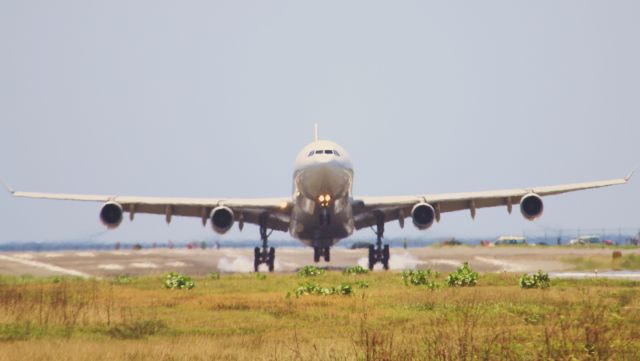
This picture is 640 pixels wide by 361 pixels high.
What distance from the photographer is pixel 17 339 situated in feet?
51.7

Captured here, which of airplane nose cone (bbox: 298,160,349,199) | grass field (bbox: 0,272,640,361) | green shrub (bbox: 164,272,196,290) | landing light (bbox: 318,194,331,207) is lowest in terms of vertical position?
grass field (bbox: 0,272,640,361)

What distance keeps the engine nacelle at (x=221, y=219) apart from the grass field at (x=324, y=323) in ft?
38.0

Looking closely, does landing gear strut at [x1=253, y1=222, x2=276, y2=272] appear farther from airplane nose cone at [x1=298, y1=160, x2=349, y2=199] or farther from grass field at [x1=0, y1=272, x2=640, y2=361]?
grass field at [x1=0, y1=272, x2=640, y2=361]

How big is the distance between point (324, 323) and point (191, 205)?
25513 millimetres

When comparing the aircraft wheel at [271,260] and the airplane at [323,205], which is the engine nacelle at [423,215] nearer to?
the airplane at [323,205]

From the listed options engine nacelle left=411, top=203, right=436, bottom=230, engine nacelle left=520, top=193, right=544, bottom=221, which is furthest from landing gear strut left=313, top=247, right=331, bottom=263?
engine nacelle left=520, top=193, right=544, bottom=221

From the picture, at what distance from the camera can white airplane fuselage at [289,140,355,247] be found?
39.0 m

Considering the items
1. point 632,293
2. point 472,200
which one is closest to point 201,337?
point 632,293

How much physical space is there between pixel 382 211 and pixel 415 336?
29.7m

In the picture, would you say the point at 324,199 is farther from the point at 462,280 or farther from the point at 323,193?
the point at 462,280

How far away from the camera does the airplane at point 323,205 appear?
39.6 metres

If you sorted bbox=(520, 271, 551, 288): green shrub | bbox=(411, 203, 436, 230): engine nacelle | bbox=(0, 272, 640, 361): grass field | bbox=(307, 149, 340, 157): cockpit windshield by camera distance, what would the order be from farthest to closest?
bbox=(411, 203, 436, 230): engine nacelle, bbox=(307, 149, 340, 157): cockpit windshield, bbox=(520, 271, 551, 288): green shrub, bbox=(0, 272, 640, 361): grass field

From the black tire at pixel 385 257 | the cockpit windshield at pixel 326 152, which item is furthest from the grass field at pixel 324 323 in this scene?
the black tire at pixel 385 257

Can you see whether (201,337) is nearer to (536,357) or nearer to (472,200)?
(536,357)
